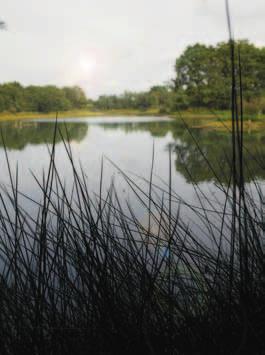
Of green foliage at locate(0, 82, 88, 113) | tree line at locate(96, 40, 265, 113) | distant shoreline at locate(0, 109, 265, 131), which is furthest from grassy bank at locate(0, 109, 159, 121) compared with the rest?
tree line at locate(96, 40, 265, 113)

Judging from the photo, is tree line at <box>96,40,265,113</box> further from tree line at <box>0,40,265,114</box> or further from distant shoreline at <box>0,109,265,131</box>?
distant shoreline at <box>0,109,265,131</box>

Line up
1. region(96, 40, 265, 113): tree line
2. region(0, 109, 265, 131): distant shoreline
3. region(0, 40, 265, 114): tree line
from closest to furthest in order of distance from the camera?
1. region(0, 109, 265, 131): distant shoreline
2. region(0, 40, 265, 114): tree line
3. region(96, 40, 265, 113): tree line

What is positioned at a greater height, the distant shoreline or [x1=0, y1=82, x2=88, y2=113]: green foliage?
[x1=0, y1=82, x2=88, y2=113]: green foliage

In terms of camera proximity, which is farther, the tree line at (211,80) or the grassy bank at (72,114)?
the grassy bank at (72,114)

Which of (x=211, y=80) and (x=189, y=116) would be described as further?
(x=189, y=116)

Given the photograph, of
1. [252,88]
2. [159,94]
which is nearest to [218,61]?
[252,88]

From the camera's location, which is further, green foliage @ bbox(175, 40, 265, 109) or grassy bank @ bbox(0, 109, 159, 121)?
grassy bank @ bbox(0, 109, 159, 121)

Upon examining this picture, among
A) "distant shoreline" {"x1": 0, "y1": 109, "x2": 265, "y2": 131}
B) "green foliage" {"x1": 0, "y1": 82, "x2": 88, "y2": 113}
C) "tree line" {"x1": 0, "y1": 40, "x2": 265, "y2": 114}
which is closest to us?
"distant shoreline" {"x1": 0, "y1": 109, "x2": 265, "y2": 131}

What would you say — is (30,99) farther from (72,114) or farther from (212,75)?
(212,75)

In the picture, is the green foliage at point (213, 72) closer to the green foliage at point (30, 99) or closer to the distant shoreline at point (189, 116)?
the distant shoreline at point (189, 116)

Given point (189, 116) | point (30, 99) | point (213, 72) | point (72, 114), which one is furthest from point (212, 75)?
point (72, 114)

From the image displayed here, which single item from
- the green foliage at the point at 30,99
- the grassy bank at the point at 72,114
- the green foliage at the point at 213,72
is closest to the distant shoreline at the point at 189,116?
the grassy bank at the point at 72,114

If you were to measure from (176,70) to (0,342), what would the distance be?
106 ft

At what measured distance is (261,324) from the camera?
78 centimetres
